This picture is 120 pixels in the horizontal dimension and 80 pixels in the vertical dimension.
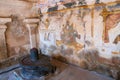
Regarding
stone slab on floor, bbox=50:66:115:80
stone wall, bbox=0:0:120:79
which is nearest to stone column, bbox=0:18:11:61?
stone wall, bbox=0:0:120:79

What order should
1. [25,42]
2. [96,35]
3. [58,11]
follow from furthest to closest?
[25,42] < [58,11] < [96,35]

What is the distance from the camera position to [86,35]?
1.21 m

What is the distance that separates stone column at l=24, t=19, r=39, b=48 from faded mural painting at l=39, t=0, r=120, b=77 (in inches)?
7.0

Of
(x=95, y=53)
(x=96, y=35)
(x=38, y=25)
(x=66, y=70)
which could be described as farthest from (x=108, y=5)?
(x=38, y=25)

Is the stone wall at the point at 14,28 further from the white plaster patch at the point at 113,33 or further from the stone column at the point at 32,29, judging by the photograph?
the white plaster patch at the point at 113,33

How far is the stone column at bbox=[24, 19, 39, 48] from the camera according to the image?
5.45 ft

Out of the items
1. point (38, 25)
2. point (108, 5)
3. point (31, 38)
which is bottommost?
point (31, 38)

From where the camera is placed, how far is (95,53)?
1.16 meters

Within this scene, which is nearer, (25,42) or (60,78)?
(60,78)

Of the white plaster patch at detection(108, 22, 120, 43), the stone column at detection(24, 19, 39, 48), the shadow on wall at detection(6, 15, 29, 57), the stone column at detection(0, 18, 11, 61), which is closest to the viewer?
the white plaster patch at detection(108, 22, 120, 43)

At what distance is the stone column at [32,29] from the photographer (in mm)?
1661

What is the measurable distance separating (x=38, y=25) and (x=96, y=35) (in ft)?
3.26

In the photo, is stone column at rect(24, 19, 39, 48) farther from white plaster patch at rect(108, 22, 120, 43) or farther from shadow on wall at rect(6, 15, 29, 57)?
white plaster patch at rect(108, 22, 120, 43)

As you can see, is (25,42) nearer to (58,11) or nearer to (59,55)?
(59,55)
